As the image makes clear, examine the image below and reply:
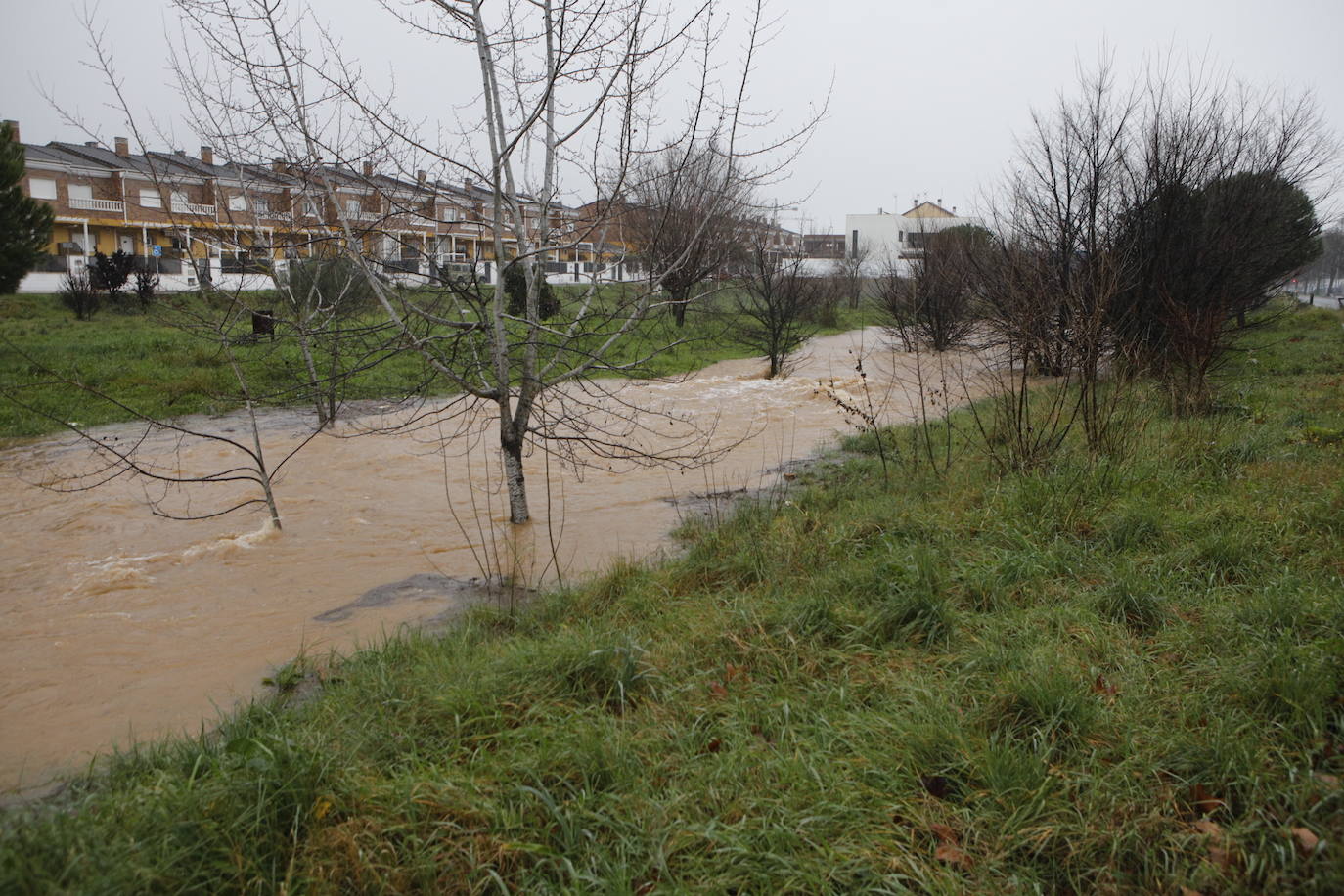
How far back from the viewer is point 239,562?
7.50 metres

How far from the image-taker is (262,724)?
3.85m

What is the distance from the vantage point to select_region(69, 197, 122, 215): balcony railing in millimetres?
40531

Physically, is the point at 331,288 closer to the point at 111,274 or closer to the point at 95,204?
the point at 111,274

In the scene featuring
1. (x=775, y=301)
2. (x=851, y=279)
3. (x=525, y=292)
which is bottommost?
(x=525, y=292)

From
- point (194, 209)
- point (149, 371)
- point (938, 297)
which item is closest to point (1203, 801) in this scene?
point (194, 209)

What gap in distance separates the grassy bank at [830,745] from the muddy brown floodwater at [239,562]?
99cm

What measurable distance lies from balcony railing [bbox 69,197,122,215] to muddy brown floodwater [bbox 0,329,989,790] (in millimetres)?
36114

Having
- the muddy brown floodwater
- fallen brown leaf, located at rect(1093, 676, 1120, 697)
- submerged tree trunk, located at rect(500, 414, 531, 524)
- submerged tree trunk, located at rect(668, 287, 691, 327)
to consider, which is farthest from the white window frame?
fallen brown leaf, located at rect(1093, 676, 1120, 697)

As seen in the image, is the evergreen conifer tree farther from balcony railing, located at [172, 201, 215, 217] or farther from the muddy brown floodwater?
balcony railing, located at [172, 201, 215, 217]

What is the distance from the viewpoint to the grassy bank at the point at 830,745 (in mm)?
2559

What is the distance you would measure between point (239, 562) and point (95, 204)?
43.2m

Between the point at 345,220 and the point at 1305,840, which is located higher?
the point at 345,220

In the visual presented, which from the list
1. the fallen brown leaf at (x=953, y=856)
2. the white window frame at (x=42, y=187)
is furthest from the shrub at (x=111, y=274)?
the fallen brown leaf at (x=953, y=856)

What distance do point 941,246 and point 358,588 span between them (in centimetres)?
2206
